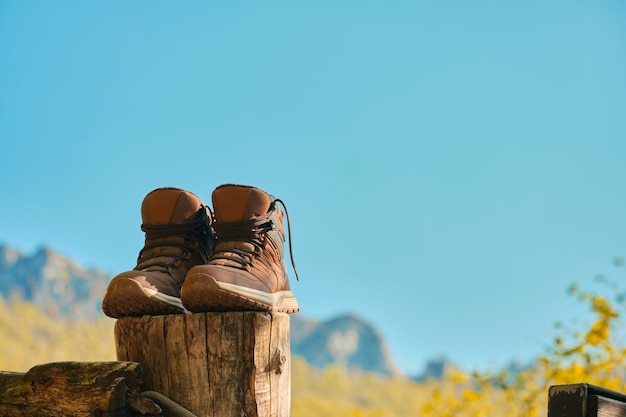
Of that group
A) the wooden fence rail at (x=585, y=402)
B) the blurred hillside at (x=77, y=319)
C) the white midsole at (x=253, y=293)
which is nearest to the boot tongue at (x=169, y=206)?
the white midsole at (x=253, y=293)

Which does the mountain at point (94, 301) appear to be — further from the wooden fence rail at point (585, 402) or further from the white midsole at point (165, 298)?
the wooden fence rail at point (585, 402)

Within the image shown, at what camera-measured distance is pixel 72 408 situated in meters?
1.85

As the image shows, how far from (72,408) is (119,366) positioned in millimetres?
155

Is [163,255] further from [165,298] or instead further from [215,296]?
[215,296]

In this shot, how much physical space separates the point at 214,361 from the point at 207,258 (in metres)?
0.50

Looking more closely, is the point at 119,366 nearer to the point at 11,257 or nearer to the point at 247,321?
the point at 247,321

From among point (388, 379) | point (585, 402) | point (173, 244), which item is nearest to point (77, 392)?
point (173, 244)

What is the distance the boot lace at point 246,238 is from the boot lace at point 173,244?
105 millimetres

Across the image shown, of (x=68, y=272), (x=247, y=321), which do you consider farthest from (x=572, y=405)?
(x=68, y=272)

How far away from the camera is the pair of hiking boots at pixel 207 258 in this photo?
196 centimetres

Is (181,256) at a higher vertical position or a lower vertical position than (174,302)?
higher

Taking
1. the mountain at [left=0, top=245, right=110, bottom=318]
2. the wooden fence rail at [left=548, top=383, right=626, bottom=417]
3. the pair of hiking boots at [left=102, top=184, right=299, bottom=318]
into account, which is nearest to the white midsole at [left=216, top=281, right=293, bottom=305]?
the pair of hiking boots at [left=102, top=184, right=299, bottom=318]

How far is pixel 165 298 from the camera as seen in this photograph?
207 cm

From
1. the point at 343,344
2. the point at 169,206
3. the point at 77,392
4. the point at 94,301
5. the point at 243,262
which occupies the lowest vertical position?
the point at 77,392
